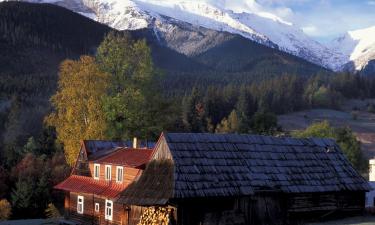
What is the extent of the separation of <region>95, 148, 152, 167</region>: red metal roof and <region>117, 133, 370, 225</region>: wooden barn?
2594 millimetres

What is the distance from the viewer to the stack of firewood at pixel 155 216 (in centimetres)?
2836

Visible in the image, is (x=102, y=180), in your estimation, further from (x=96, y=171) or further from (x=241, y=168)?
(x=241, y=168)

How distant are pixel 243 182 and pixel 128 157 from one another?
27.2 ft

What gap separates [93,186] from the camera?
37.3 meters

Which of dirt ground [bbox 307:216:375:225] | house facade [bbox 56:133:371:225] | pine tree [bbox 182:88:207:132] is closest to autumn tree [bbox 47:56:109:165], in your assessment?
house facade [bbox 56:133:371:225]

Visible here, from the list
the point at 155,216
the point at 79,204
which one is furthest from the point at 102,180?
the point at 155,216

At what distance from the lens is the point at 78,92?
4753cm

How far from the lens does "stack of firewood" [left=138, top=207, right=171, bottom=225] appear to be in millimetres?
28359

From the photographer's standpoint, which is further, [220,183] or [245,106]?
[245,106]

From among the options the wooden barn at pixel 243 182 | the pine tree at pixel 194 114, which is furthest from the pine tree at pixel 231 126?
the wooden barn at pixel 243 182

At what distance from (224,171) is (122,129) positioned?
19.7 m

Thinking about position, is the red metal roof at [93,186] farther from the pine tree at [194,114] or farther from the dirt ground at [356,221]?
the pine tree at [194,114]

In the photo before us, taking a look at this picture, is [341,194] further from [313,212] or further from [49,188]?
[49,188]

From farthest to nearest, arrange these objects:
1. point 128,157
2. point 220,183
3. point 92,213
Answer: point 92,213 → point 128,157 → point 220,183
